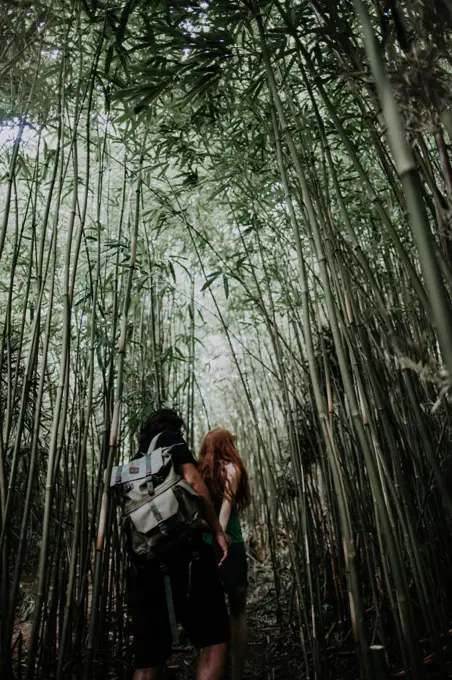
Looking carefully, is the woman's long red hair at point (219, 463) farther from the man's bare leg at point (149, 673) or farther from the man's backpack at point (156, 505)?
the man's bare leg at point (149, 673)

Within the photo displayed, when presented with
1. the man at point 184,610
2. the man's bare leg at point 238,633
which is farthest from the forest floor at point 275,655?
Answer: the man at point 184,610

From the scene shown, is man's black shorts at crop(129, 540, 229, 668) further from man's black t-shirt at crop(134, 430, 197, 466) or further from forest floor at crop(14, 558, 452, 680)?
forest floor at crop(14, 558, 452, 680)

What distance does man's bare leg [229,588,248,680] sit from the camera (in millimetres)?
1856

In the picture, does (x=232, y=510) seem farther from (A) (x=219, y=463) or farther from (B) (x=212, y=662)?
(B) (x=212, y=662)

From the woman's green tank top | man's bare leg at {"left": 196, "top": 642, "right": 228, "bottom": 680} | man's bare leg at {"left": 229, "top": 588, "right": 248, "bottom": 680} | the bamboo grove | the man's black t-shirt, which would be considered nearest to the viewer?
the bamboo grove

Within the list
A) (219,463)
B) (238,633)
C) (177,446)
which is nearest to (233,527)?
(219,463)

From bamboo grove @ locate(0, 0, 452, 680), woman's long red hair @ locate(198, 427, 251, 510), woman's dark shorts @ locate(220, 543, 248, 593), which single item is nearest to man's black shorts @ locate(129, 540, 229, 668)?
bamboo grove @ locate(0, 0, 452, 680)

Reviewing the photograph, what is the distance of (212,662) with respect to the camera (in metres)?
1.44

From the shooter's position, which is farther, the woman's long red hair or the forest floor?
the woman's long red hair

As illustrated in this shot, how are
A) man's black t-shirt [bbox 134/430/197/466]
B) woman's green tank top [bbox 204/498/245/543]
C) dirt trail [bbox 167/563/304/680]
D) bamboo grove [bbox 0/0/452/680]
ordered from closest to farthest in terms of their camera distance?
bamboo grove [bbox 0/0/452/680] < man's black t-shirt [bbox 134/430/197/466] < woman's green tank top [bbox 204/498/245/543] < dirt trail [bbox 167/563/304/680]

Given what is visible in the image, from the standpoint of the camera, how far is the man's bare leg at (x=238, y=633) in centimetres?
186

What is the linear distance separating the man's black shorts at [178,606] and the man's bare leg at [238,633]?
46 cm

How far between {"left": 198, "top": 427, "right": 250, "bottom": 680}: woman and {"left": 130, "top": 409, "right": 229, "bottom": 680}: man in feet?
1.11

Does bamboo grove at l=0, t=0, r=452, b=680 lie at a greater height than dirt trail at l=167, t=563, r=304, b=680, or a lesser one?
greater
